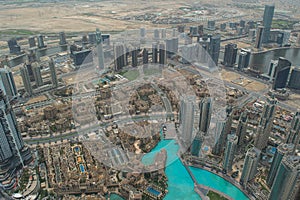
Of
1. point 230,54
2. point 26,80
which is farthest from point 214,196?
point 230,54

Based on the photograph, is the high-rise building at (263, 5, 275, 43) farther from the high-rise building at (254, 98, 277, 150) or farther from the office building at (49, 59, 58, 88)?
the office building at (49, 59, 58, 88)

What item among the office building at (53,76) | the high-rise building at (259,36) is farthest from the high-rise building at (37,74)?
the high-rise building at (259,36)

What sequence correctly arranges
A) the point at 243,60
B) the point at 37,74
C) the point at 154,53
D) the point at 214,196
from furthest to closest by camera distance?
the point at 154,53
the point at 243,60
the point at 37,74
the point at 214,196

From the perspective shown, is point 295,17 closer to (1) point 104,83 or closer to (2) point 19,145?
(1) point 104,83

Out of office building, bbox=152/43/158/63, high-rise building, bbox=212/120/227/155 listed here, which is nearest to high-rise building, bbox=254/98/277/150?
high-rise building, bbox=212/120/227/155

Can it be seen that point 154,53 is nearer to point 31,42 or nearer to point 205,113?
point 205,113

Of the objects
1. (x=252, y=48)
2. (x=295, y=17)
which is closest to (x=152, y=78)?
(x=252, y=48)

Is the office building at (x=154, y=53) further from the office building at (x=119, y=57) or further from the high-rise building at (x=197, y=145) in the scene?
the high-rise building at (x=197, y=145)

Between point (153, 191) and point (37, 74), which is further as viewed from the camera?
point (37, 74)
